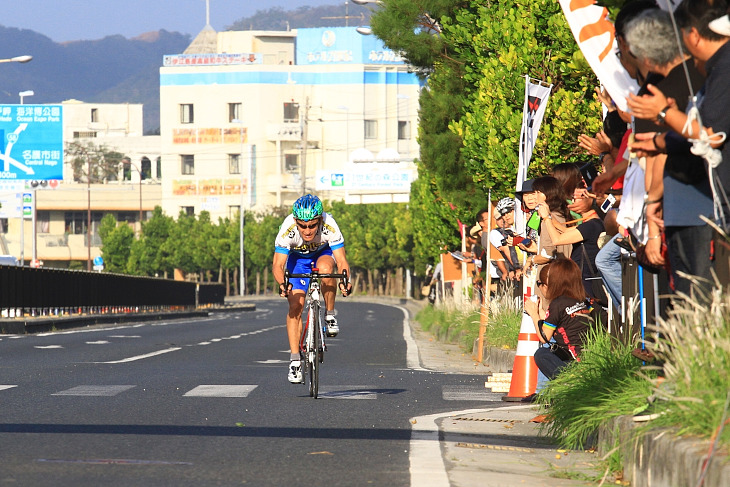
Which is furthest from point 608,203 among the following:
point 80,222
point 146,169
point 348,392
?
point 146,169

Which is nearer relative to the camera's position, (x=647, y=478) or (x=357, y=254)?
(x=647, y=478)

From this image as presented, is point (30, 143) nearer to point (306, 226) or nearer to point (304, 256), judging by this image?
point (304, 256)

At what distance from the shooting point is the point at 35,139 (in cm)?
3884

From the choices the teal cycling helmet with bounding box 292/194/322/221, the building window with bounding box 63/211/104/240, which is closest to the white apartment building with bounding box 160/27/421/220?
the building window with bounding box 63/211/104/240

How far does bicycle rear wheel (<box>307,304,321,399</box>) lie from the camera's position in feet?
35.0

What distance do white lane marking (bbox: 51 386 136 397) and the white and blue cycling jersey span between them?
183cm

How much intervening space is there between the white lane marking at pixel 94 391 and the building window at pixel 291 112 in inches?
4159

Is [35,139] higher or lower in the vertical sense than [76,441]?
higher

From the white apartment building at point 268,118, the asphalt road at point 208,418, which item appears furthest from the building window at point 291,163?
the asphalt road at point 208,418

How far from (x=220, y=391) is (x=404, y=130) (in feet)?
366

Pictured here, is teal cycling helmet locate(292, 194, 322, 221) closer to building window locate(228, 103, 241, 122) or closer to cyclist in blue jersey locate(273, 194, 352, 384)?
cyclist in blue jersey locate(273, 194, 352, 384)

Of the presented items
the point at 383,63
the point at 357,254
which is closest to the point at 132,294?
the point at 357,254

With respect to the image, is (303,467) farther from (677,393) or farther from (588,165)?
(588,165)

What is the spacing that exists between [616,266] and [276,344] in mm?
13440
